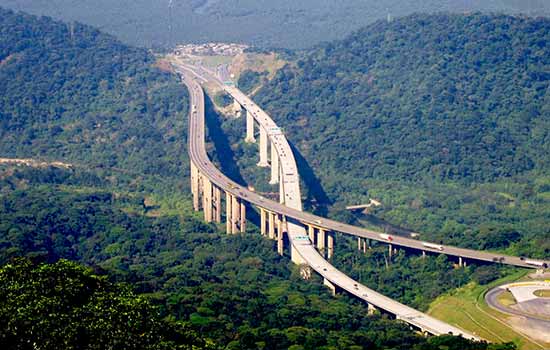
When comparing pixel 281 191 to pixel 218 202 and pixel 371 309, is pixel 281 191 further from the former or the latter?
pixel 371 309

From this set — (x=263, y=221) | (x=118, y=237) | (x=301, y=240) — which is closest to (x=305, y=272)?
(x=301, y=240)

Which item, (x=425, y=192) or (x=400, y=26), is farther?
(x=400, y=26)

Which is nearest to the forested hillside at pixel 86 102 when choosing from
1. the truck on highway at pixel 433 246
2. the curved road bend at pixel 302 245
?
the curved road bend at pixel 302 245

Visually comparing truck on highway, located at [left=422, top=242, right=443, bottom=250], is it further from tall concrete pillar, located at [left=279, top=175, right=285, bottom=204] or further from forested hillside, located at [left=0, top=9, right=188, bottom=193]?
forested hillside, located at [left=0, top=9, right=188, bottom=193]

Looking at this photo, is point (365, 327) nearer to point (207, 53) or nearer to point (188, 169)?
point (188, 169)

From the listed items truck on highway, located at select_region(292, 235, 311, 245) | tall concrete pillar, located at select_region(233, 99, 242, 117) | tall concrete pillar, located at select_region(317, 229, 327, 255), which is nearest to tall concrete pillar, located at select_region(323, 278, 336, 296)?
truck on highway, located at select_region(292, 235, 311, 245)

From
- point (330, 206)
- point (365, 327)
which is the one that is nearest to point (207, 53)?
point (330, 206)
